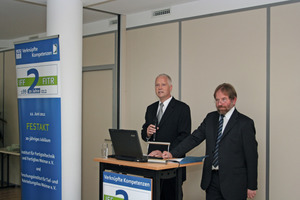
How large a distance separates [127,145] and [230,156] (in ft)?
3.23

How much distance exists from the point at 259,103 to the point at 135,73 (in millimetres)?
2202

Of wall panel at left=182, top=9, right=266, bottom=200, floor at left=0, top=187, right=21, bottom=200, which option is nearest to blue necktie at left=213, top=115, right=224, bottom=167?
wall panel at left=182, top=9, right=266, bottom=200

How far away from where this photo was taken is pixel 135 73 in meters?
6.23

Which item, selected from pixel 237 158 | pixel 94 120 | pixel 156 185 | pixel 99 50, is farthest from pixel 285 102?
pixel 94 120

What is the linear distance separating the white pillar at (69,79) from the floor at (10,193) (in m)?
2.81

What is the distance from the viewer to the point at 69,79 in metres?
5.23

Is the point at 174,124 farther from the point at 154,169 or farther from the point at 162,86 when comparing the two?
the point at 154,169

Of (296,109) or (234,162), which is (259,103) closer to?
(296,109)

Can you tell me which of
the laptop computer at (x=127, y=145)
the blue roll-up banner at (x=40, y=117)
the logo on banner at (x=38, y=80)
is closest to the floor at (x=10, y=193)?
the blue roll-up banner at (x=40, y=117)

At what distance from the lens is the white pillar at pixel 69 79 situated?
5.21 meters

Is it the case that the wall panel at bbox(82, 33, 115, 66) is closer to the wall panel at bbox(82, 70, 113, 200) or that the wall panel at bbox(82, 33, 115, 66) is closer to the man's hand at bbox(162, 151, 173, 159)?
the wall panel at bbox(82, 70, 113, 200)

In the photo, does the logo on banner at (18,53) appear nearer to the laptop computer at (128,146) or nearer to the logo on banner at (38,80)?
the logo on banner at (38,80)

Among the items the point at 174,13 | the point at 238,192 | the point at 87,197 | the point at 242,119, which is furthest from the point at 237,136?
the point at 87,197

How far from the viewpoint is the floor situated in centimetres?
762
